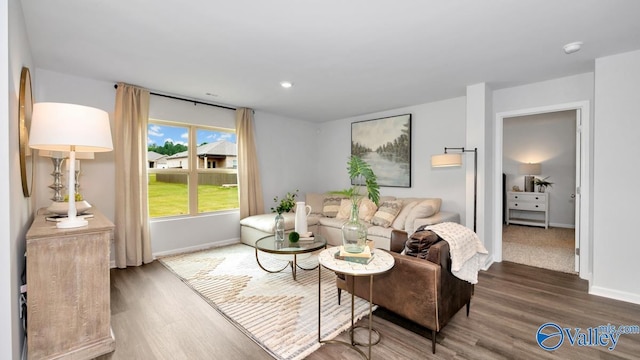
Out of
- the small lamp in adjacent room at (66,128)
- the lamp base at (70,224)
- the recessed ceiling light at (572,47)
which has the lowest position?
the lamp base at (70,224)

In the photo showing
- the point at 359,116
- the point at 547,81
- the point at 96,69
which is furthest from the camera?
the point at 359,116

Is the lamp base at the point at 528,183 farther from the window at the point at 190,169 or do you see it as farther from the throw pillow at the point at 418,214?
the window at the point at 190,169

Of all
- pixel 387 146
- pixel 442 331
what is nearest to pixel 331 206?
pixel 387 146

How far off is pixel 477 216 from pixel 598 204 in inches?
46.3

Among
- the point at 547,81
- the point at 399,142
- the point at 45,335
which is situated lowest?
the point at 45,335

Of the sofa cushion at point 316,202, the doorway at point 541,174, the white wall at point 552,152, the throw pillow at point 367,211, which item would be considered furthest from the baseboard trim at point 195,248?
the white wall at point 552,152

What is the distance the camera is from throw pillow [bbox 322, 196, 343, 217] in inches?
201

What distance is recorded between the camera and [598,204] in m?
2.88

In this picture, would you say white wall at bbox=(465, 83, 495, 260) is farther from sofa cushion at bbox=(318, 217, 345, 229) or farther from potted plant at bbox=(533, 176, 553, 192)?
potted plant at bbox=(533, 176, 553, 192)

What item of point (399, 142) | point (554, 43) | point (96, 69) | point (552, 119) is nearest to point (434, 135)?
point (399, 142)

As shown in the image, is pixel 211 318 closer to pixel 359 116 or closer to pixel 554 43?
pixel 554 43

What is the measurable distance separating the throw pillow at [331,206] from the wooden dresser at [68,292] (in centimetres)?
357

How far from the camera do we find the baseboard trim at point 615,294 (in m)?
2.70

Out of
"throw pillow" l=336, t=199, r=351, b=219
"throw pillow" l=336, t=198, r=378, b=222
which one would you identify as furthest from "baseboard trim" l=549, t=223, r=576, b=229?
"throw pillow" l=336, t=199, r=351, b=219
